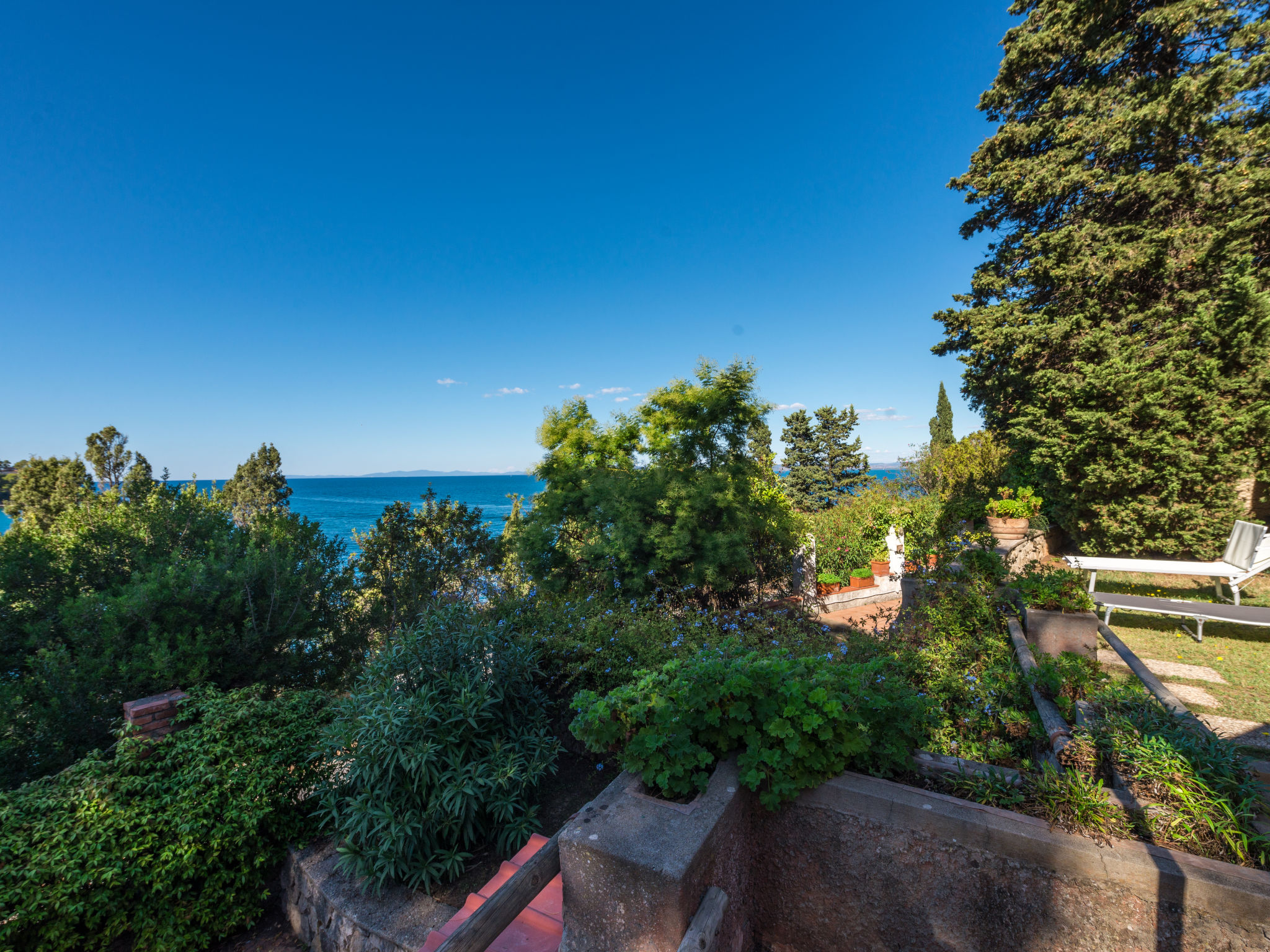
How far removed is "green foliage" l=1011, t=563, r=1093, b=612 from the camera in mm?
3432

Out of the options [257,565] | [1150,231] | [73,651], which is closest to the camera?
[73,651]

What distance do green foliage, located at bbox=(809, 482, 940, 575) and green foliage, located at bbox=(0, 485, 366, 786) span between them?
858 centimetres

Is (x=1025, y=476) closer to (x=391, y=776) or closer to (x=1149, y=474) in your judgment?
(x=1149, y=474)

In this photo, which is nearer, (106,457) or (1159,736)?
(1159,736)

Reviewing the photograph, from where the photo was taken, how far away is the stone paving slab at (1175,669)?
13.3 feet

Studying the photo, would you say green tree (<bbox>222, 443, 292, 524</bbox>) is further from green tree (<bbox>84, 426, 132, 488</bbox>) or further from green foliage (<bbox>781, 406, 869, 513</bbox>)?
green foliage (<bbox>781, 406, 869, 513</bbox>)

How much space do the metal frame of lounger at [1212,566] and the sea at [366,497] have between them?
22.7 meters

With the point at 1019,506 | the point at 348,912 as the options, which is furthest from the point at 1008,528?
the point at 348,912

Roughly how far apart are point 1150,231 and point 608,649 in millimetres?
9384

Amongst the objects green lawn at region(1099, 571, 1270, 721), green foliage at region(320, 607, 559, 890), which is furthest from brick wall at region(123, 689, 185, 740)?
green lawn at region(1099, 571, 1270, 721)

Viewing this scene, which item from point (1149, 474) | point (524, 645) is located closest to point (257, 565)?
point (524, 645)

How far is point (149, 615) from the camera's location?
4.45 meters

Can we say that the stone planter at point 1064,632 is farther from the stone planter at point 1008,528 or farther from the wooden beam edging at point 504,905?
the stone planter at point 1008,528

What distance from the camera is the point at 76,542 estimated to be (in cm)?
531
